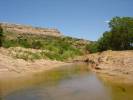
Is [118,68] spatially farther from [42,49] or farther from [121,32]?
[42,49]

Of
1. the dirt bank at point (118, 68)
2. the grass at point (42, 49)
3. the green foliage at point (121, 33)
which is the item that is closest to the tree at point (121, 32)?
the green foliage at point (121, 33)

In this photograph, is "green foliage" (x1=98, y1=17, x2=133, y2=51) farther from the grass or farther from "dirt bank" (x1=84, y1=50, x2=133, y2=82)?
"dirt bank" (x1=84, y1=50, x2=133, y2=82)

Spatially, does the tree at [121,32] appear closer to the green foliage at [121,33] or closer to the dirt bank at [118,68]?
the green foliage at [121,33]

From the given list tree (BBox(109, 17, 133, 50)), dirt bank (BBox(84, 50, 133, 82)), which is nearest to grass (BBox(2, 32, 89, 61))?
dirt bank (BBox(84, 50, 133, 82))

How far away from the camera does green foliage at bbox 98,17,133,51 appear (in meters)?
63.8

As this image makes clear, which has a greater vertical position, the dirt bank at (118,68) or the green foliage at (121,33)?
the green foliage at (121,33)

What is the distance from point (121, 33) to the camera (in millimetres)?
65062

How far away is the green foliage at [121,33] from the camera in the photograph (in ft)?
209

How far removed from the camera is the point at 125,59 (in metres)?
35.4

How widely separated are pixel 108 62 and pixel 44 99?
22.6 meters

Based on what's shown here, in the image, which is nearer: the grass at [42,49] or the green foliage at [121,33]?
the grass at [42,49]

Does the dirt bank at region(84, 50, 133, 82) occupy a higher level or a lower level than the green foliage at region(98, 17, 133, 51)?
lower

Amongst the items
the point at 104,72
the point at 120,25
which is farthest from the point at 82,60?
the point at 104,72

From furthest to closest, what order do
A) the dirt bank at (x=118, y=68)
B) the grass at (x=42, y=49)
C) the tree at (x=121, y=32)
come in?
the tree at (x=121, y=32), the grass at (x=42, y=49), the dirt bank at (x=118, y=68)
